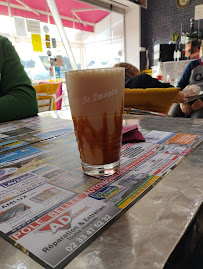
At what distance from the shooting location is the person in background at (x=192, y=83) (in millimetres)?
2281

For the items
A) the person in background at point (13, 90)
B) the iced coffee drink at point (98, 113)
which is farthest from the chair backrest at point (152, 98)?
the iced coffee drink at point (98, 113)

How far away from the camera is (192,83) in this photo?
2.71 metres

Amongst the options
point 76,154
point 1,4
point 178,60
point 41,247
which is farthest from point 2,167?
point 1,4

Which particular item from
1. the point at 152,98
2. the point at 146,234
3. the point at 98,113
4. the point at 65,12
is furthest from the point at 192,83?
the point at 65,12

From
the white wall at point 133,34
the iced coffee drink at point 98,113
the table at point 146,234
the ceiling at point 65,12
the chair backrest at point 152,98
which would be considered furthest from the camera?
Result: the white wall at point 133,34

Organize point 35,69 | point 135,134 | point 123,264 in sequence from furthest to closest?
point 35,69
point 135,134
point 123,264

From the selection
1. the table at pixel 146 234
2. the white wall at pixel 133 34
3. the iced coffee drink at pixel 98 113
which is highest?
the white wall at pixel 133 34

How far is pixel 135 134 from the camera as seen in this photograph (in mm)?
558

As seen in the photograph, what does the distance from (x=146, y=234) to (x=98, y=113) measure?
204 millimetres

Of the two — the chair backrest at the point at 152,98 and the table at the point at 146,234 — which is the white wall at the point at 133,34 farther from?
the table at the point at 146,234

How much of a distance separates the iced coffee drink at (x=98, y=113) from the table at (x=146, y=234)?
102mm

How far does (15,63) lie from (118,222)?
132cm

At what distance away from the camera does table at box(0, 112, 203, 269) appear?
0.19 metres

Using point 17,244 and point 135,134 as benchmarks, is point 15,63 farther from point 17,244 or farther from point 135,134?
point 17,244
